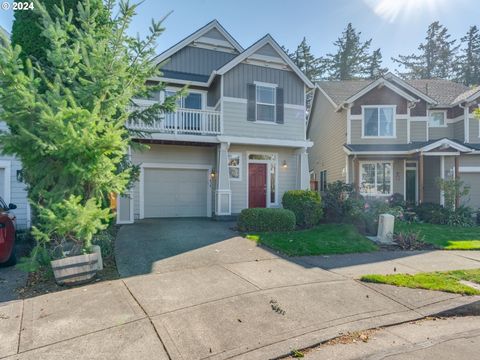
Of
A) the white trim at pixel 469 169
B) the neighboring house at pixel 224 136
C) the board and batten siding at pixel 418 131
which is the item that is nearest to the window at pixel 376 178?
the board and batten siding at pixel 418 131

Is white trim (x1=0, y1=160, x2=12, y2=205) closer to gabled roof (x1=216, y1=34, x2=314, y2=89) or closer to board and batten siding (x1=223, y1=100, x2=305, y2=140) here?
board and batten siding (x1=223, y1=100, x2=305, y2=140)

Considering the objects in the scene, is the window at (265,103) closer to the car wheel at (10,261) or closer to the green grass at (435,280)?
the green grass at (435,280)

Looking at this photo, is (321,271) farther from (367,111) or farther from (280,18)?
(367,111)

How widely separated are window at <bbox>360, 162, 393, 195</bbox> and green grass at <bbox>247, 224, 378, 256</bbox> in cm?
661

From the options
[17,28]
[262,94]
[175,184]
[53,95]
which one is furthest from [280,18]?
[53,95]

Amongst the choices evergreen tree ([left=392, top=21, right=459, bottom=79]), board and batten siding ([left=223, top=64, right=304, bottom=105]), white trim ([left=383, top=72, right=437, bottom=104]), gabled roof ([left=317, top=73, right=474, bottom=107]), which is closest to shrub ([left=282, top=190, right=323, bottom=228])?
board and batten siding ([left=223, top=64, right=304, bottom=105])

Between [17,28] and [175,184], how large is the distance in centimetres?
754

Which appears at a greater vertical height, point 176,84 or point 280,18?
point 280,18

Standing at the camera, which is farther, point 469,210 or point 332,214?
point 469,210

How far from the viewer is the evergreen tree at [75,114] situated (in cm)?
466

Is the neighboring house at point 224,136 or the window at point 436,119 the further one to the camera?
the window at point 436,119

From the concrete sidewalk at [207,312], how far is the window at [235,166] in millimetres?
6997

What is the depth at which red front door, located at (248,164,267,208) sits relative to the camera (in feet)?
43.6

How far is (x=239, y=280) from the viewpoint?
17.4 ft
